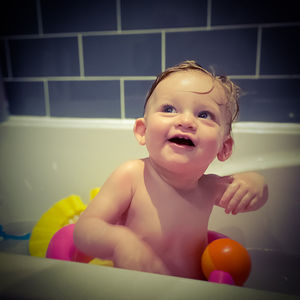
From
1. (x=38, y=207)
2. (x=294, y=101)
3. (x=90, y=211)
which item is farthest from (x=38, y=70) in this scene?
(x=294, y=101)

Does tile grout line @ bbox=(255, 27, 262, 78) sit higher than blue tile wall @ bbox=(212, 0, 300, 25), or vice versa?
blue tile wall @ bbox=(212, 0, 300, 25)

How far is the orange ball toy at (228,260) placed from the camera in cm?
65

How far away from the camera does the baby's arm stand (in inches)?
23.4

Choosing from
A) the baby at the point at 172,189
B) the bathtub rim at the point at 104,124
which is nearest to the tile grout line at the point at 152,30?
the bathtub rim at the point at 104,124

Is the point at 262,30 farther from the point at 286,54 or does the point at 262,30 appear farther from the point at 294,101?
the point at 294,101

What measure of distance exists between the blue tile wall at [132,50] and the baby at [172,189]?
1.50ft

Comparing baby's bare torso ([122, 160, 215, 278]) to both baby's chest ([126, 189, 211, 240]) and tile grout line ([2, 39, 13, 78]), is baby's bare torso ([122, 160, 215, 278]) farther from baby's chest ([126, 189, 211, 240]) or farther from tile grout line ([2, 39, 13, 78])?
tile grout line ([2, 39, 13, 78])

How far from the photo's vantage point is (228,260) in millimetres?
658

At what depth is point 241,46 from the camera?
1.09 metres

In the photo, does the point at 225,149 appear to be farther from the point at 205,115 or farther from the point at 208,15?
the point at 208,15

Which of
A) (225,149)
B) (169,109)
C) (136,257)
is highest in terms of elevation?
(169,109)

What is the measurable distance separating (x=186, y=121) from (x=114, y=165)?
1.92 ft

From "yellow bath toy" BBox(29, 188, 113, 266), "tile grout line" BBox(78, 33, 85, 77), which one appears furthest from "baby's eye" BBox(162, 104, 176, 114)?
"tile grout line" BBox(78, 33, 85, 77)

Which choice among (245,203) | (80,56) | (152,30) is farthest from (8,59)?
(245,203)
